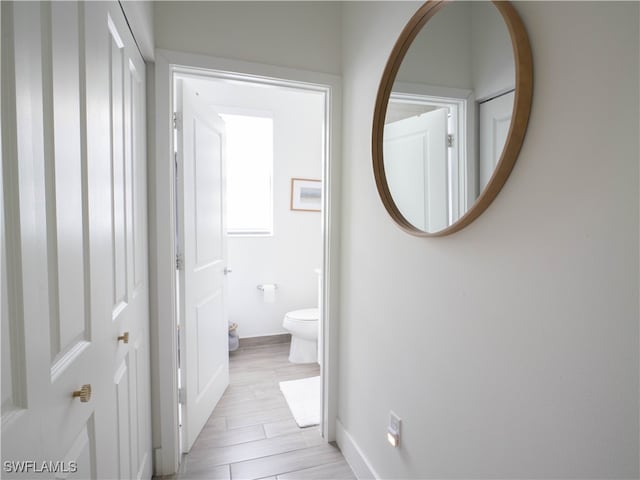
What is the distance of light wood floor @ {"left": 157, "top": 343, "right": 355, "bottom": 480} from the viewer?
5.79 feet

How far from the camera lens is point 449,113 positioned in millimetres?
1092

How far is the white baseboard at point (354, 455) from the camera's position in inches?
64.8

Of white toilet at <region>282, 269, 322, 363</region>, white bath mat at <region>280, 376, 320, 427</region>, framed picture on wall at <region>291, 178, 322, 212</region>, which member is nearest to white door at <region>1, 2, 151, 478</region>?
white bath mat at <region>280, 376, 320, 427</region>

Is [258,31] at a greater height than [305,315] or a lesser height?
greater

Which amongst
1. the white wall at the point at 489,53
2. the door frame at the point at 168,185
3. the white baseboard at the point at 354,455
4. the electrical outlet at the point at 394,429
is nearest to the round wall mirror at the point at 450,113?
the white wall at the point at 489,53

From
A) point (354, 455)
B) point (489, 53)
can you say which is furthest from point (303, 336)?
point (489, 53)

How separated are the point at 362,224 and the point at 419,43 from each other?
812 millimetres

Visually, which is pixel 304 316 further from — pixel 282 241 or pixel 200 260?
pixel 200 260

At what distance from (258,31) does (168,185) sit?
36.8 inches

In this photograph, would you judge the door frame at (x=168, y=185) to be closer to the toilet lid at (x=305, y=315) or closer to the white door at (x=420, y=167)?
the white door at (x=420, y=167)

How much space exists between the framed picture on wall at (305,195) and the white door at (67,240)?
2287 mm

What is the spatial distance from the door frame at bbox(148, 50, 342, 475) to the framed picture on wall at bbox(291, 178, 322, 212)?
164 cm

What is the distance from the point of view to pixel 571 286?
72 centimetres

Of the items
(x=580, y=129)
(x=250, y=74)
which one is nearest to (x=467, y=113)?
(x=580, y=129)
